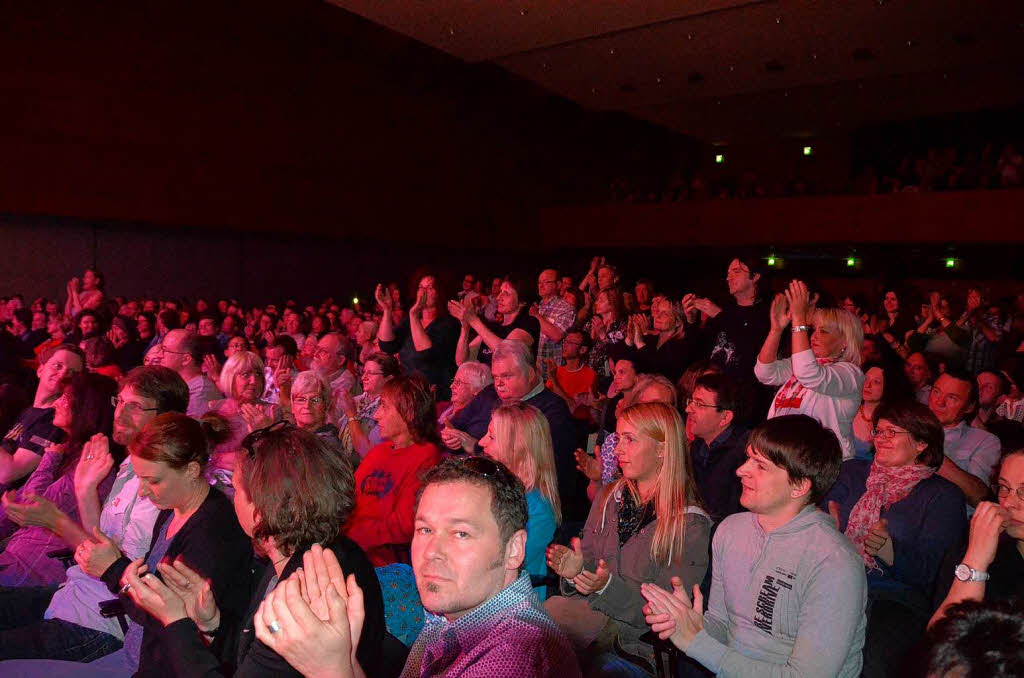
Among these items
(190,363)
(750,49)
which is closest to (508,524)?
(190,363)

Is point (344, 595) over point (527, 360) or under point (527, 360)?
under

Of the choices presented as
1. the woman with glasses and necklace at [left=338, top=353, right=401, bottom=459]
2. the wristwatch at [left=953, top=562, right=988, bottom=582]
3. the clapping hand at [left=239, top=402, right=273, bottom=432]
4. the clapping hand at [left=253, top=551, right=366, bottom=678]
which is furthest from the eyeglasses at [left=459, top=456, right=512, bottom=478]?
the woman with glasses and necklace at [left=338, top=353, right=401, bottom=459]

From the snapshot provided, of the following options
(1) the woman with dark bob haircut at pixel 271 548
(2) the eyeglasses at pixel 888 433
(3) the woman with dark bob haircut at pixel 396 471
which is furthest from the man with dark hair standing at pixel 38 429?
(2) the eyeglasses at pixel 888 433

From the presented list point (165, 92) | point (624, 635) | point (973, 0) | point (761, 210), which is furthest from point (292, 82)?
point (624, 635)

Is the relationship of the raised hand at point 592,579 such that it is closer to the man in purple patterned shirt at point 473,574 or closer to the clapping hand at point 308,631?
the man in purple patterned shirt at point 473,574

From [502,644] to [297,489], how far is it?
3.02ft

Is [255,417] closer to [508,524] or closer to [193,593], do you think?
[193,593]

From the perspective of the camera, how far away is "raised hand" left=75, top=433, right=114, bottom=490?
3.00 meters

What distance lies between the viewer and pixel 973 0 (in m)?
9.17

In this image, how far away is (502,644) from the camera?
135cm

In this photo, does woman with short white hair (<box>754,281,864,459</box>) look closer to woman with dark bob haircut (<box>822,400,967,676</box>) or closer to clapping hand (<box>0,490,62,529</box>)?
woman with dark bob haircut (<box>822,400,967,676</box>)

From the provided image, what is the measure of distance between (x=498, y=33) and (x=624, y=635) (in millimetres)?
9594

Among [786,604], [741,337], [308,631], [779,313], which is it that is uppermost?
[779,313]

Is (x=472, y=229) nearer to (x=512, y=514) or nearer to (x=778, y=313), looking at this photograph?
(x=778, y=313)
